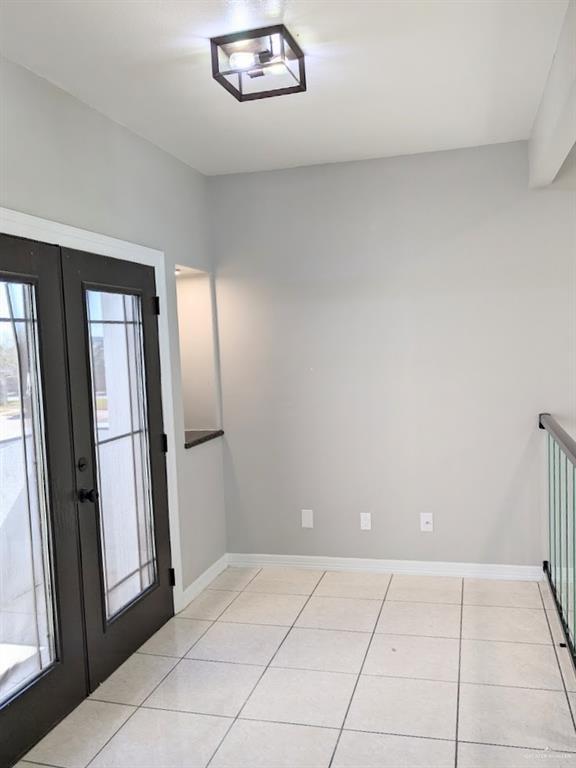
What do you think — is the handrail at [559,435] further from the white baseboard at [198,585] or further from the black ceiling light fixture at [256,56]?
the white baseboard at [198,585]

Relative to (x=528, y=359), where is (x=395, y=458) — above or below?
below

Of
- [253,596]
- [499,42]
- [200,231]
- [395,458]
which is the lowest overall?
[253,596]

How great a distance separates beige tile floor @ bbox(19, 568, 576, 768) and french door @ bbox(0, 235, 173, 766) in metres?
0.21

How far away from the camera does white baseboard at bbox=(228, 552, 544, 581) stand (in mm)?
3964

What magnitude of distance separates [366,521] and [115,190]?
244cm

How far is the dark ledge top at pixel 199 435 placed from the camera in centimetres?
396

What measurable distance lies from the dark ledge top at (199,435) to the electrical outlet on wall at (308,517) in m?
0.75

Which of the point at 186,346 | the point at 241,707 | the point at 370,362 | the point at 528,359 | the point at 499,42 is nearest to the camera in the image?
the point at 499,42

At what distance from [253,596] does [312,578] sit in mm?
436

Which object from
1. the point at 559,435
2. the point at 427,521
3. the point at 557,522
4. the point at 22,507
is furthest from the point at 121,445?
the point at 557,522

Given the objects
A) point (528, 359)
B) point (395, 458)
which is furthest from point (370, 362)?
point (528, 359)

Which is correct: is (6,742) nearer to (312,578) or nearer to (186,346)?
(312,578)

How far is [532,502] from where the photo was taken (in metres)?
3.92

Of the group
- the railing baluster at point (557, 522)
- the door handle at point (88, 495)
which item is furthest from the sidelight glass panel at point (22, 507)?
the railing baluster at point (557, 522)
